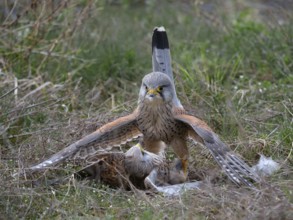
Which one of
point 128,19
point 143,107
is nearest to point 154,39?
point 143,107

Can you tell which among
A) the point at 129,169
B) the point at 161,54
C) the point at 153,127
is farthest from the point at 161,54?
the point at 129,169

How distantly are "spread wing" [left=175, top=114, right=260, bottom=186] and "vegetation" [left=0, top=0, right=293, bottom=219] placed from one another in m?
0.11

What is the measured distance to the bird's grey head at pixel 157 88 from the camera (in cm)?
662

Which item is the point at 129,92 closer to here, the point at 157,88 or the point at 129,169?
the point at 157,88

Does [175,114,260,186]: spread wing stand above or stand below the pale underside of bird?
above

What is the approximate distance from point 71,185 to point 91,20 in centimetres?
392

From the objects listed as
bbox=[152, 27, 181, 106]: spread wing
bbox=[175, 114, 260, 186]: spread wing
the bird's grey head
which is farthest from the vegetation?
the bird's grey head

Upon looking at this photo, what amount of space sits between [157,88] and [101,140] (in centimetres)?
60

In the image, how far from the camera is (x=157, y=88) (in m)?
6.64

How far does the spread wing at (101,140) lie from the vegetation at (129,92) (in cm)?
13

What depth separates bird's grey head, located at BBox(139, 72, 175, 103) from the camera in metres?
6.62

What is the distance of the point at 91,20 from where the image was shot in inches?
378

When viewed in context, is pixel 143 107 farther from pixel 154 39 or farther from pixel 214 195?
pixel 214 195

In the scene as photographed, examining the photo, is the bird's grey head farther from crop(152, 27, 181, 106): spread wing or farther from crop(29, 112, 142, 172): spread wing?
crop(152, 27, 181, 106): spread wing
